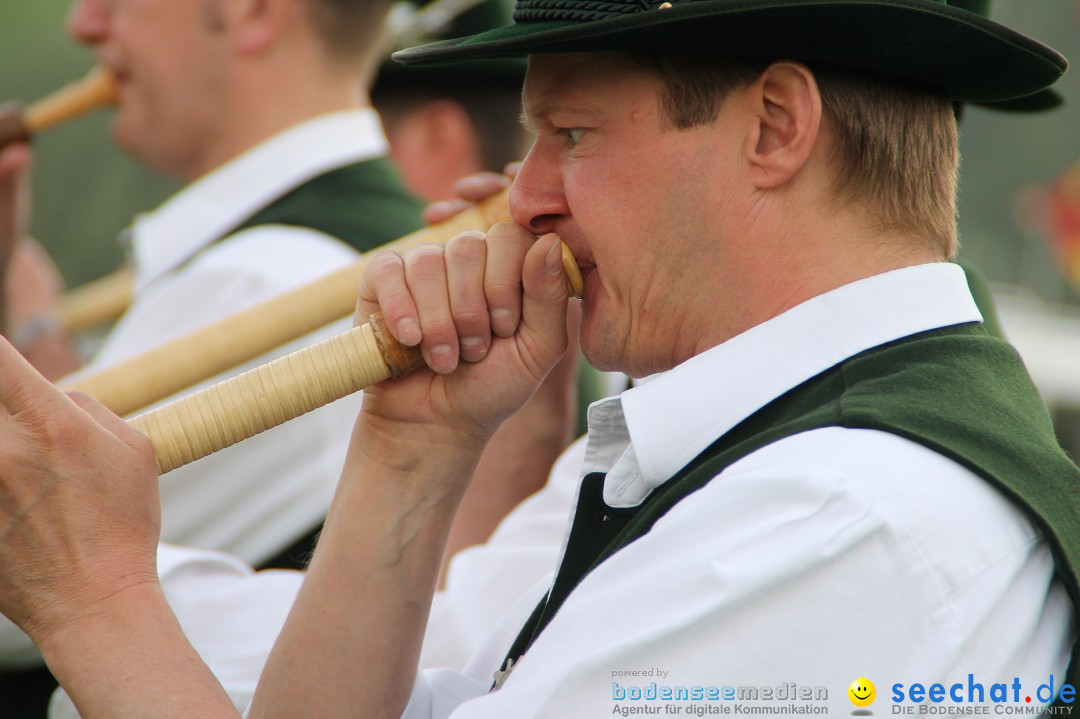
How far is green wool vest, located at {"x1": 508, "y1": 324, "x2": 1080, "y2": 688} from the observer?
5.02 feet

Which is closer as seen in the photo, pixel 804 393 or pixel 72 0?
pixel 804 393

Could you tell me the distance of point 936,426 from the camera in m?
1.55

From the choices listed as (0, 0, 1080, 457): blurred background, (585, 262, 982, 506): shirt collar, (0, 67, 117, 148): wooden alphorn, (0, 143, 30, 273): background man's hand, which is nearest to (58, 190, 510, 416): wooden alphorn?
(585, 262, 982, 506): shirt collar

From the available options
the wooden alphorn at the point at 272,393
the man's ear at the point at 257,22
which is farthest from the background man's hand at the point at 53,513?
the man's ear at the point at 257,22

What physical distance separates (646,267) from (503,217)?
2.31ft

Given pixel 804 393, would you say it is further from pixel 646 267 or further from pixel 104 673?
pixel 104 673

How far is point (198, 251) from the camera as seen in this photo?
379 centimetres

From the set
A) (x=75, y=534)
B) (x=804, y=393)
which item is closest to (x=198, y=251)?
(x=75, y=534)

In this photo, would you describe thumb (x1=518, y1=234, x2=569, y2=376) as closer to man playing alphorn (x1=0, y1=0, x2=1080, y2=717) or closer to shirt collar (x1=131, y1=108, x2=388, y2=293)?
man playing alphorn (x1=0, y1=0, x2=1080, y2=717)

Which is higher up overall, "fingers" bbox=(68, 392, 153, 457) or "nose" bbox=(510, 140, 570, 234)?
"nose" bbox=(510, 140, 570, 234)

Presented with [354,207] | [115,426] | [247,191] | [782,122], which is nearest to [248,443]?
[354,207]

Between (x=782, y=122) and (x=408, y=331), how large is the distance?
2.02ft

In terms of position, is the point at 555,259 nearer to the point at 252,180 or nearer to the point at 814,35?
the point at 814,35

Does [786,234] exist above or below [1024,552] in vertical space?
above
